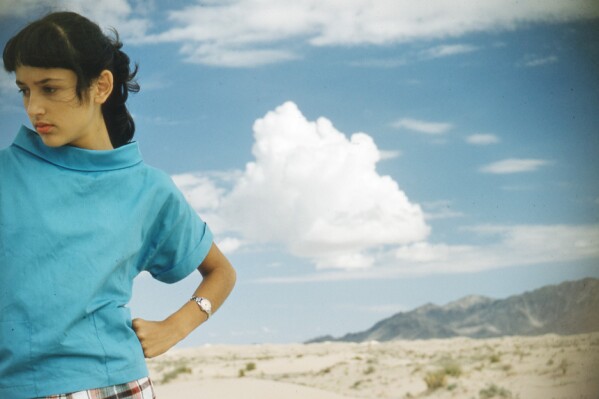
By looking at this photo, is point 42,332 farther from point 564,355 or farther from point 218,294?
point 564,355

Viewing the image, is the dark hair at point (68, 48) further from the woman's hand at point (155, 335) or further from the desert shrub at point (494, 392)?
the desert shrub at point (494, 392)

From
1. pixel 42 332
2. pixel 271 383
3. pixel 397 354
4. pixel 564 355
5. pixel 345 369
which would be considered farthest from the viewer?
pixel 397 354

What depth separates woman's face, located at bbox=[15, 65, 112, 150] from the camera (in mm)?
1669

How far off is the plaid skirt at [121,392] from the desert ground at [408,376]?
717cm

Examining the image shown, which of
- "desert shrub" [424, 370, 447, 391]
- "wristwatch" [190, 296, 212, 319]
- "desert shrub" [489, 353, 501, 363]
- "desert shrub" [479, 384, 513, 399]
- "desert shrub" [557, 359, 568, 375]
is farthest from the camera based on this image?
"desert shrub" [489, 353, 501, 363]

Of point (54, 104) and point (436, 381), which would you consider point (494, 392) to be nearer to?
point (436, 381)

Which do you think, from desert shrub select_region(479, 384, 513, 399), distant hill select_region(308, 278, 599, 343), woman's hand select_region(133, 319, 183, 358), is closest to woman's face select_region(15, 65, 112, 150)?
woman's hand select_region(133, 319, 183, 358)

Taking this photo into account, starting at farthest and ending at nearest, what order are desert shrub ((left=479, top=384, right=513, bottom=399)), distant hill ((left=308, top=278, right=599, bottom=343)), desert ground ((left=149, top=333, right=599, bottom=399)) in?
distant hill ((left=308, top=278, right=599, bottom=343)) → desert shrub ((left=479, top=384, right=513, bottom=399)) → desert ground ((left=149, top=333, right=599, bottom=399))

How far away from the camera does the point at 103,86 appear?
5.95 ft

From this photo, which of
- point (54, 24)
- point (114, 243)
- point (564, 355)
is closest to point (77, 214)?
point (114, 243)

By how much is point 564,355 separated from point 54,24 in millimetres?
13850

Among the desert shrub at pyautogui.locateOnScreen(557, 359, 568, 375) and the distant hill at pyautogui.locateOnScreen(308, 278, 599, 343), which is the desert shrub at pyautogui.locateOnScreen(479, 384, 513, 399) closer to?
the desert shrub at pyautogui.locateOnScreen(557, 359, 568, 375)

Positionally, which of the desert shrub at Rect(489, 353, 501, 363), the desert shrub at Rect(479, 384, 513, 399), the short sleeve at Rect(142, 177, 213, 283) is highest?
the short sleeve at Rect(142, 177, 213, 283)

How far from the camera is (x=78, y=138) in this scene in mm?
1749
